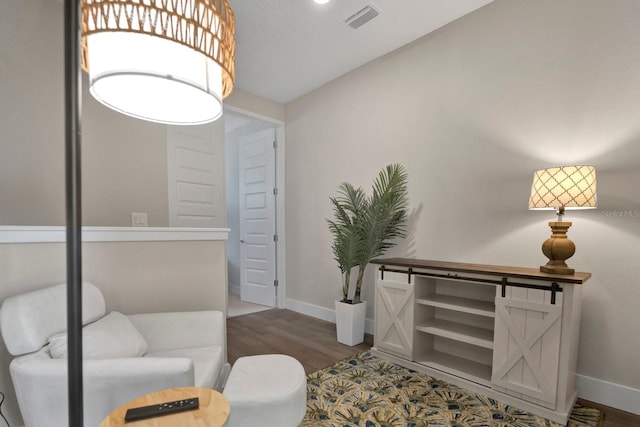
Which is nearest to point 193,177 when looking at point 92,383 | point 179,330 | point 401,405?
point 179,330

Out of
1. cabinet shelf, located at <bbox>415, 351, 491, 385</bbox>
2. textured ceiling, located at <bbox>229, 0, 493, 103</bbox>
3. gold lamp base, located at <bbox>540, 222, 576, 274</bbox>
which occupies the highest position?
textured ceiling, located at <bbox>229, 0, 493, 103</bbox>

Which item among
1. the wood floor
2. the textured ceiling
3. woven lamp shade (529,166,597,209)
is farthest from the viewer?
the wood floor

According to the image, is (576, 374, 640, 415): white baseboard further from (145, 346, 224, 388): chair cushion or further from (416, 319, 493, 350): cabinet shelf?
(145, 346, 224, 388): chair cushion

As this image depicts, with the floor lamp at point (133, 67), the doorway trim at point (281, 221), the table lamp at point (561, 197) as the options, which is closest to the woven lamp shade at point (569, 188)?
the table lamp at point (561, 197)

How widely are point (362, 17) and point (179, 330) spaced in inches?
106

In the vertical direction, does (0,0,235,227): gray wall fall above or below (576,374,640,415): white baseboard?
Result: above

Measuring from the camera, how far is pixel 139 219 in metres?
2.75

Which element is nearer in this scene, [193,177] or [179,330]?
[179,330]

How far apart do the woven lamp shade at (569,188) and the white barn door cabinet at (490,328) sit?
42cm

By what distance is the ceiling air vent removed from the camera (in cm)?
229

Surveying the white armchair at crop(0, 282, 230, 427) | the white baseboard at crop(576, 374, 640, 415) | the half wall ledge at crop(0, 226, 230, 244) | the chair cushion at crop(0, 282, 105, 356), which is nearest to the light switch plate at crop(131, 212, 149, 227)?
the half wall ledge at crop(0, 226, 230, 244)

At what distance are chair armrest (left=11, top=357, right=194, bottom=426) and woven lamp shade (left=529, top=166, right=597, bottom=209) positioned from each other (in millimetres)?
2105

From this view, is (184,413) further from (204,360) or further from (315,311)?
(315,311)

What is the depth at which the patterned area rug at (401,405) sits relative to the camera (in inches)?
66.0
